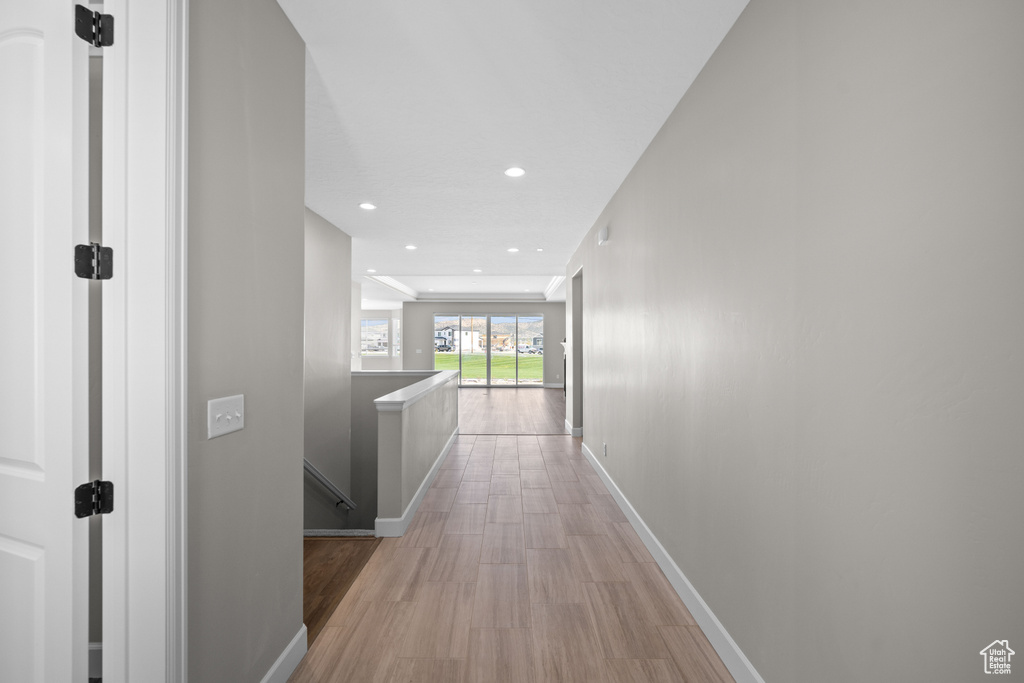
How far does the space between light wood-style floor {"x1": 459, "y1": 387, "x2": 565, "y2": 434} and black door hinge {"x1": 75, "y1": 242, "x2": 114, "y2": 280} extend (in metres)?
5.74

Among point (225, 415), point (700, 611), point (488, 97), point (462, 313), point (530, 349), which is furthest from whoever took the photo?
point (462, 313)

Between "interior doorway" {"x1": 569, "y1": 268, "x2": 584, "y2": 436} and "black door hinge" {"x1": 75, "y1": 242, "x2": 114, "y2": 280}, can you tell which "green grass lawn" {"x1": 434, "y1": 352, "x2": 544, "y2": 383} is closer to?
"interior doorway" {"x1": 569, "y1": 268, "x2": 584, "y2": 436}

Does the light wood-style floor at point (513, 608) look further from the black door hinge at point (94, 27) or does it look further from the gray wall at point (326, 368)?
the black door hinge at point (94, 27)

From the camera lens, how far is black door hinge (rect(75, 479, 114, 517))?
42.7 inches

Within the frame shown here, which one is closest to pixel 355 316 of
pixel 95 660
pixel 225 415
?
pixel 225 415

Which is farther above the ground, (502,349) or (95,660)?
(502,349)

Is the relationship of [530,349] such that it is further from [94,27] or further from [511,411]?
[94,27]

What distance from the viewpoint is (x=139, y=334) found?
3.68ft

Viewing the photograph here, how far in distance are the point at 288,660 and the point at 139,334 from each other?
54.3 inches

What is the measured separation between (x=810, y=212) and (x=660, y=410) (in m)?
1.51

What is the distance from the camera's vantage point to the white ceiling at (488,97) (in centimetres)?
174

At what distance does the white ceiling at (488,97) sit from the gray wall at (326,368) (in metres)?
0.41

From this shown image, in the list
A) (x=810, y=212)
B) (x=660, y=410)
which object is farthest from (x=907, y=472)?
(x=660, y=410)

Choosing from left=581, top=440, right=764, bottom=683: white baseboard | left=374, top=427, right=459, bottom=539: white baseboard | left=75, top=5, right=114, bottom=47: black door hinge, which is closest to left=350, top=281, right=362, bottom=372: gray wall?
left=374, top=427, right=459, bottom=539: white baseboard
